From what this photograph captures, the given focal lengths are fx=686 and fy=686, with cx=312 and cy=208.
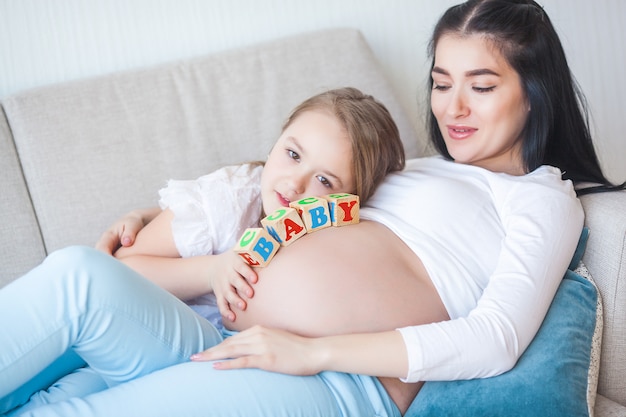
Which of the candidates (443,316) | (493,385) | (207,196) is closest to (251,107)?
(207,196)

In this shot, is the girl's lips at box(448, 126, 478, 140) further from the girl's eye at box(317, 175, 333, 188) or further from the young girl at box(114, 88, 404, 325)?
the girl's eye at box(317, 175, 333, 188)

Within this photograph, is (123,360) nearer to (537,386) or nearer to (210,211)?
(210,211)

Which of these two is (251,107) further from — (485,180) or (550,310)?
(550,310)

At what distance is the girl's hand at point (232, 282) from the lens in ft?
4.43

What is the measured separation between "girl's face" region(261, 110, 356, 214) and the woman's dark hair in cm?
39

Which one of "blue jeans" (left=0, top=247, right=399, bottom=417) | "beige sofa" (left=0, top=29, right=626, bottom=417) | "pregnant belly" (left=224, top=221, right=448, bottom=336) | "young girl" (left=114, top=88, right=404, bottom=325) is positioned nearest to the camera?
"blue jeans" (left=0, top=247, right=399, bottom=417)

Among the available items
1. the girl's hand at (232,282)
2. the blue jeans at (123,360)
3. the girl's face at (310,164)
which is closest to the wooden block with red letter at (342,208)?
the girl's face at (310,164)

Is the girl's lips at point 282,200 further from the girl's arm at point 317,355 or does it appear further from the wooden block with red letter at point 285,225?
the girl's arm at point 317,355

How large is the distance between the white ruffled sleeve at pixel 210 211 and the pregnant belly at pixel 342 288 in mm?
202

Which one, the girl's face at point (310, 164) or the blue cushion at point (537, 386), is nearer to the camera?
the blue cushion at point (537, 386)

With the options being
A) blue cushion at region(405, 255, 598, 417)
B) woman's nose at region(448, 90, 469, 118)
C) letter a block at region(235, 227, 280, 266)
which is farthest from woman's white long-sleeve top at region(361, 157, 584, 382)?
letter a block at region(235, 227, 280, 266)

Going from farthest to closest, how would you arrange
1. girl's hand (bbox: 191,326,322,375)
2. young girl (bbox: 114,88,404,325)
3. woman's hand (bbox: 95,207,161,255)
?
woman's hand (bbox: 95,207,161,255)
young girl (bbox: 114,88,404,325)
girl's hand (bbox: 191,326,322,375)

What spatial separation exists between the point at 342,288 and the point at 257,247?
182 mm

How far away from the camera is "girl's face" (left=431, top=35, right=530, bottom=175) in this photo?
1.56 metres
